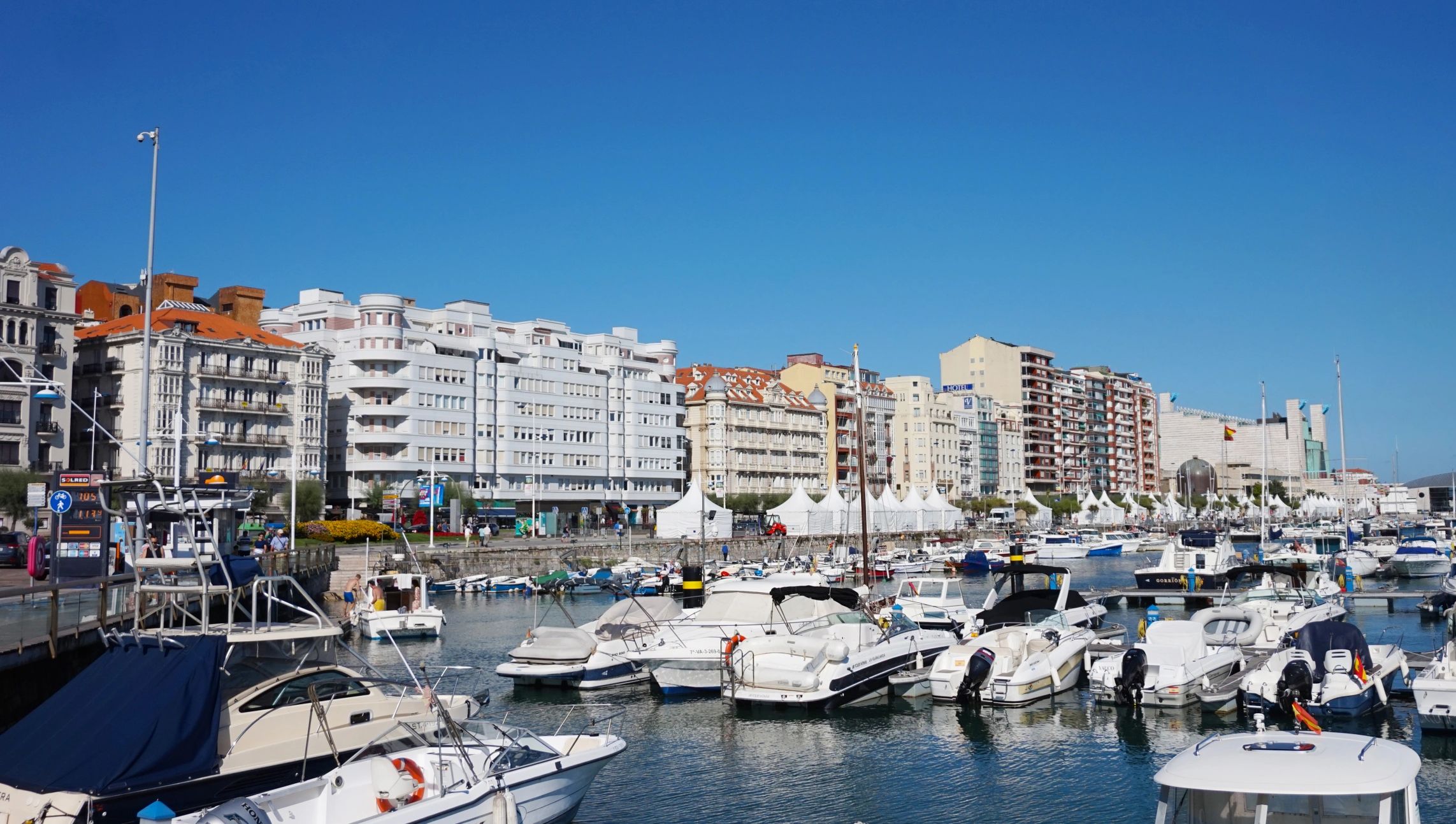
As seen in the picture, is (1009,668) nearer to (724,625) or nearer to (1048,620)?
(1048,620)

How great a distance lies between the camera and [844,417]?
163625 mm

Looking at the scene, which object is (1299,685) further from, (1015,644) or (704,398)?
(704,398)

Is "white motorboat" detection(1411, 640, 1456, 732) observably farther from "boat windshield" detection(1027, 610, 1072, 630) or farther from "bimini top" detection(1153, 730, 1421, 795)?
"bimini top" detection(1153, 730, 1421, 795)

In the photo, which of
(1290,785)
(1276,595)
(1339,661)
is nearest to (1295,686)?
(1339,661)

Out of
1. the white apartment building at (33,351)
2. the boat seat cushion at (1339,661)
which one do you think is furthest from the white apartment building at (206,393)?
the boat seat cushion at (1339,661)

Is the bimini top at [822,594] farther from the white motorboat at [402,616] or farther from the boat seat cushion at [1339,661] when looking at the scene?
the white motorboat at [402,616]

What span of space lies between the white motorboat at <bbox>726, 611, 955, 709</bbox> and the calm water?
0.52 metres

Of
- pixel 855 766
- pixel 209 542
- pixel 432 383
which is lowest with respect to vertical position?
pixel 855 766

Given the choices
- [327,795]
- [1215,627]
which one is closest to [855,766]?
[327,795]

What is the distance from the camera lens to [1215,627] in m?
36.9

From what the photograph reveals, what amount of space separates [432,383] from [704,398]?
41.8m

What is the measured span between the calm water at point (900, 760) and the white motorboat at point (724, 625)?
72cm

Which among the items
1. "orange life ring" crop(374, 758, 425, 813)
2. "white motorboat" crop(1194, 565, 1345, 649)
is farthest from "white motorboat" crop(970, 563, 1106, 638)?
"orange life ring" crop(374, 758, 425, 813)

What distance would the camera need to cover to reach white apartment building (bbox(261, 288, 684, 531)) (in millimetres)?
107300
